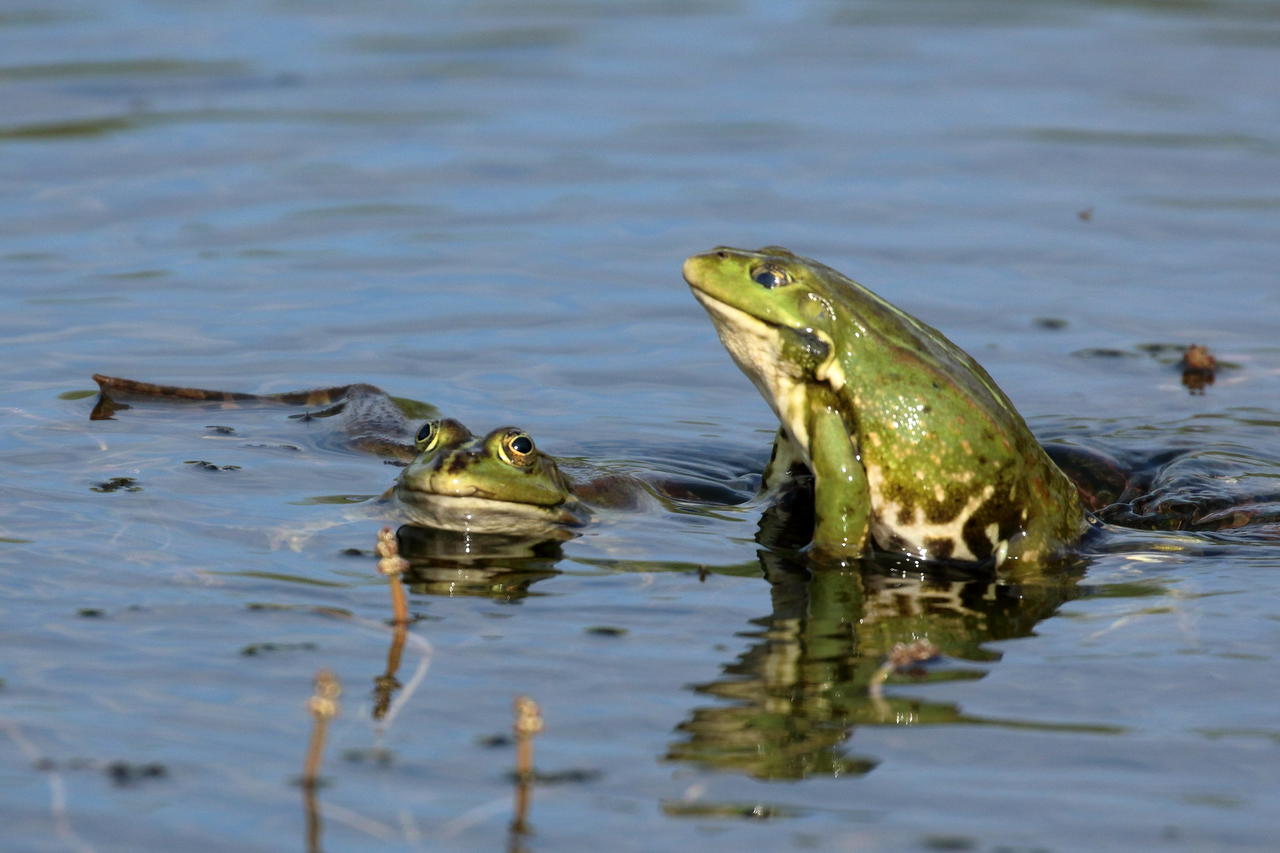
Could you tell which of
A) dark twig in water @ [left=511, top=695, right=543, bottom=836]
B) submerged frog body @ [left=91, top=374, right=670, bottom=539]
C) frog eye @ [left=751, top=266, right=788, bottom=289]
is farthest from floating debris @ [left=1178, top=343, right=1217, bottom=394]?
dark twig in water @ [left=511, top=695, right=543, bottom=836]

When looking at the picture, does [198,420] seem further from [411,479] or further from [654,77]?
[654,77]

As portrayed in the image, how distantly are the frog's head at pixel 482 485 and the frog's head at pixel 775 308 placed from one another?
2.99 feet

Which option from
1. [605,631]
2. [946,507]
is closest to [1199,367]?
[946,507]

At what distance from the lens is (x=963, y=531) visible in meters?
6.61

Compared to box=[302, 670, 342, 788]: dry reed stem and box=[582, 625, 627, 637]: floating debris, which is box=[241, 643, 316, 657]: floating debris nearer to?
box=[582, 625, 627, 637]: floating debris

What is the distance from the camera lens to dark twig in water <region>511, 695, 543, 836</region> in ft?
13.3

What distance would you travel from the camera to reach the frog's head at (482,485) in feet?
21.2

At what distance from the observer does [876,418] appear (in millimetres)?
6488

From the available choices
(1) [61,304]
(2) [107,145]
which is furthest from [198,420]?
(2) [107,145]

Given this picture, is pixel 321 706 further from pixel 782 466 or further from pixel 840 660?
pixel 782 466

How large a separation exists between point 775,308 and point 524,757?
2.71m

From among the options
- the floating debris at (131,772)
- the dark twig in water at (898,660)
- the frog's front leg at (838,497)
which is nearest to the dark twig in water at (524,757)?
the floating debris at (131,772)

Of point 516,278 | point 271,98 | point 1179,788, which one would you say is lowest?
point 1179,788

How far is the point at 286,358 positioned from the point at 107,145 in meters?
5.55
